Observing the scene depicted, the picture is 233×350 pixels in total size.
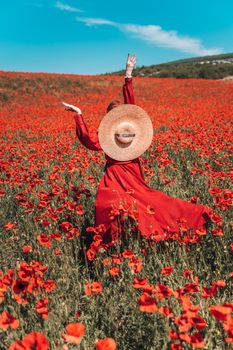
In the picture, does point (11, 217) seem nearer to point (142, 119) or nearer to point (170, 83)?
point (142, 119)

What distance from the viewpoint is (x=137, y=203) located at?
388 centimetres

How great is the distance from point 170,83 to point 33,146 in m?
23.5

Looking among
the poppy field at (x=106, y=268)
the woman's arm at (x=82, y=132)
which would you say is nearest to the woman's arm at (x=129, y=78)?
the woman's arm at (x=82, y=132)

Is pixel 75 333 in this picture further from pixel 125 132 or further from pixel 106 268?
pixel 125 132

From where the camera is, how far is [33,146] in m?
9.96

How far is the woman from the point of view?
3.68m

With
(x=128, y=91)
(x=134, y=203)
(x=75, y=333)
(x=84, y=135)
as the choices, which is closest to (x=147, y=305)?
(x=75, y=333)

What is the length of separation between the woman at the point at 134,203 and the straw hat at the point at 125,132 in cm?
16

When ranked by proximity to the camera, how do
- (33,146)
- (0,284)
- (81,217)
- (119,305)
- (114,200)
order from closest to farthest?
(0,284) → (119,305) → (114,200) → (81,217) → (33,146)

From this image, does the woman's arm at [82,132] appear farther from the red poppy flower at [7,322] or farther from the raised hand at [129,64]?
the red poppy flower at [7,322]

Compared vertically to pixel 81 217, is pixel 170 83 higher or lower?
higher

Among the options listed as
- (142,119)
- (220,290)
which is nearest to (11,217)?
(142,119)

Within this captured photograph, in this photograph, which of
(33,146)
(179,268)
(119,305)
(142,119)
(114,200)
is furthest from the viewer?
(33,146)

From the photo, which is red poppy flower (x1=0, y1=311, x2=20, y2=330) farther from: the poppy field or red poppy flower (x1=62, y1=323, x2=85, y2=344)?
red poppy flower (x1=62, y1=323, x2=85, y2=344)
